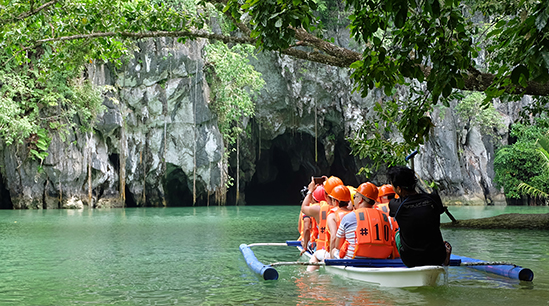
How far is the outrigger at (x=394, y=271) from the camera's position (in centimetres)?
492

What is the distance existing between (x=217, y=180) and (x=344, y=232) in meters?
24.8

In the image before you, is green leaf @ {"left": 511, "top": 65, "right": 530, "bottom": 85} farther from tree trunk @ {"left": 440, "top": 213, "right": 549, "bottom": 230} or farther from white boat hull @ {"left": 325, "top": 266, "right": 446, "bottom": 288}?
tree trunk @ {"left": 440, "top": 213, "right": 549, "bottom": 230}

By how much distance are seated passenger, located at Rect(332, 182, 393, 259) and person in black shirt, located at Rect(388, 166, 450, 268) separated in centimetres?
74

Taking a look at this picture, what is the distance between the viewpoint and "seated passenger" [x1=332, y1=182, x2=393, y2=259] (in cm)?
568

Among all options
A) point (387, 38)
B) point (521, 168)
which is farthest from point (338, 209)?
point (521, 168)

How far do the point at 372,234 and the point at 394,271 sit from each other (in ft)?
2.07

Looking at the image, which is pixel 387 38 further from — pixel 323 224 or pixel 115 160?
pixel 115 160

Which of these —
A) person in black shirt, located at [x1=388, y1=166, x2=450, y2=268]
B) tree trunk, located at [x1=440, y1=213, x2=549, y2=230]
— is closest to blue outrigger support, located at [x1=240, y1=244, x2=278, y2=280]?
person in black shirt, located at [x1=388, y1=166, x2=450, y2=268]

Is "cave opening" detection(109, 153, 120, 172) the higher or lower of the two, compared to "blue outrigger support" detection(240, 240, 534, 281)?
higher

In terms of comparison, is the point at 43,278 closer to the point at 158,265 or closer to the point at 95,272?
the point at 95,272

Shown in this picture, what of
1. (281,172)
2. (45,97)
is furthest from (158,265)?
(281,172)

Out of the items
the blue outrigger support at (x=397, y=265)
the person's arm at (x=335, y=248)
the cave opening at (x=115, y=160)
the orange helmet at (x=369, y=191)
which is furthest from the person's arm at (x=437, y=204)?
the cave opening at (x=115, y=160)

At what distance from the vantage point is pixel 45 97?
22.8m

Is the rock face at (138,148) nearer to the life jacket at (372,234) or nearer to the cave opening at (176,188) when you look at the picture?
the cave opening at (176,188)
